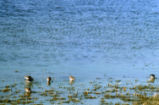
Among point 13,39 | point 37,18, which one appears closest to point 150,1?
point 37,18

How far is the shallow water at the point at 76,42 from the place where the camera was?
24.8 m

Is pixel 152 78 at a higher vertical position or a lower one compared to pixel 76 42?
lower

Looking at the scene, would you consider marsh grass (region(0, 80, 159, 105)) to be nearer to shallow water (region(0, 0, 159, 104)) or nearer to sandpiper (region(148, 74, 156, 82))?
sandpiper (region(148, 74, 156, 82))

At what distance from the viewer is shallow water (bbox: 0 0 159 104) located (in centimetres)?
2477

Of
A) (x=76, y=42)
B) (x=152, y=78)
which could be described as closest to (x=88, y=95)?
(x=152, y=78)

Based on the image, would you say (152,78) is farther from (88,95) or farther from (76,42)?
(76,42)

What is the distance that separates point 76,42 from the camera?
110 ft

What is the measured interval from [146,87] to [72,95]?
12.6 feet

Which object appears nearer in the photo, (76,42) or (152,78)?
(152,78)

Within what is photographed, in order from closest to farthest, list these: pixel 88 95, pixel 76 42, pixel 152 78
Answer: pixel 88 95, pixel 152 78, pixel 76 42

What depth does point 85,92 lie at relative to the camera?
1966 centimetres

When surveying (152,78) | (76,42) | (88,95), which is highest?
(76,42)

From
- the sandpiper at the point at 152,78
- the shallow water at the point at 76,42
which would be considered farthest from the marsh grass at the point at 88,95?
the shallow water at the point at 76,42

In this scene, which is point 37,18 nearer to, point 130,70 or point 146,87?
point 130,70
